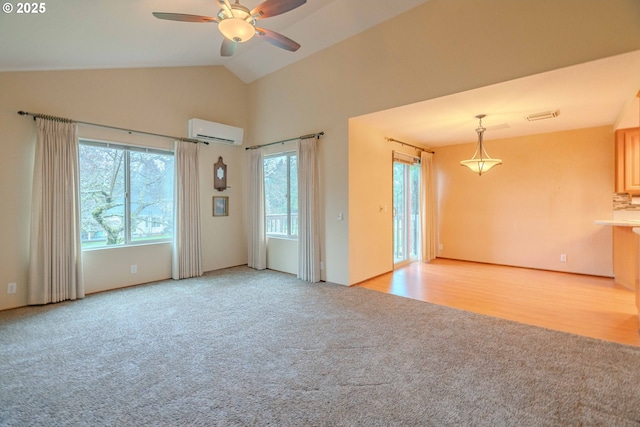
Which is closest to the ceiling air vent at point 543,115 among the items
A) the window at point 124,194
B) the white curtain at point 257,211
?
the white curtain at point 257,211

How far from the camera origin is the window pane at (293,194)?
17.8ft

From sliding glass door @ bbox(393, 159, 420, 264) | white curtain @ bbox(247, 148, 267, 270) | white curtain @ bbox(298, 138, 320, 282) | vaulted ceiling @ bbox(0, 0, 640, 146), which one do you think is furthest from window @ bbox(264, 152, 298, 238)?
sliding glass door @ bbox(393, 159, 420, 264)

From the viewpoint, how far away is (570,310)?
3.53 metres

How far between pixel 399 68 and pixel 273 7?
6.29 feet

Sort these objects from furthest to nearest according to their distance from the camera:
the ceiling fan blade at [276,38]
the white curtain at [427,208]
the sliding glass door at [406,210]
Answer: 1. the white curtain at [427,208]
2. the sliding glass door at [406,210]
3. the ceiling fan blade at [276,38]

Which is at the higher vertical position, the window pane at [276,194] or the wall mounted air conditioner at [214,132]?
the wall mounted air conditioner at [214,132]

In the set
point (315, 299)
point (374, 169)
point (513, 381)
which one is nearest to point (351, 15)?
point (374, 169)

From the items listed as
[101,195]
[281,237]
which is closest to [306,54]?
[281,237]

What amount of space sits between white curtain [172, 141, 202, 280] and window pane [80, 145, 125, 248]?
783mm

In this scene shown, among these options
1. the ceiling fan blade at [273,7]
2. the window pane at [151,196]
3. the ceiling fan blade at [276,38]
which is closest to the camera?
the ceiling fan blade at [273,7]

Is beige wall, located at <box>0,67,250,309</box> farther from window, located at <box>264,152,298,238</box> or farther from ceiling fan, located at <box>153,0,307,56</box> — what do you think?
ceiling fan, located at <box>153,0,307,56</box>

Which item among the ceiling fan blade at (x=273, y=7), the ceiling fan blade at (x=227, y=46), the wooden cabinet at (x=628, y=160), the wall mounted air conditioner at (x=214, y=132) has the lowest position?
the wooden cabinet at (x=628, y=160)

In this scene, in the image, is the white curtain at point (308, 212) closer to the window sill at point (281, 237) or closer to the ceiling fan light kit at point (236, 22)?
the window sill at point (281, 237)

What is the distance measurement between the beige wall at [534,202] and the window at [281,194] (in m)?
3.55
